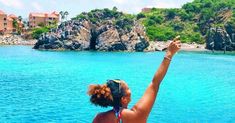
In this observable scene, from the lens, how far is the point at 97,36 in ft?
445

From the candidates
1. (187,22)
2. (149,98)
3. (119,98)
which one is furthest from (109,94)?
(187,22)

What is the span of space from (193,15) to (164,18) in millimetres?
12952

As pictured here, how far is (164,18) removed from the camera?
19475cm

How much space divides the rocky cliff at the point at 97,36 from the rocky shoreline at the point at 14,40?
4442 centimetres

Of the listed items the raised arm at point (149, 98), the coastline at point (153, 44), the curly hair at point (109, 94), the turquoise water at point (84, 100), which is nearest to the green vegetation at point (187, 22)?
the coastline at point (153, 44)

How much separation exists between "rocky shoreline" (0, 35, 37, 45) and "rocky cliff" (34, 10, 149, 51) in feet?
146

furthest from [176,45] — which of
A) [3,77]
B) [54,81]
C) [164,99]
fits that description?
[3,77]

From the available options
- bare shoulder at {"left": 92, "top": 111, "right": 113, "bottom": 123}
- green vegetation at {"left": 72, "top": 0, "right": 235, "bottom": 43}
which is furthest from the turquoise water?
green vegetation at {"left": 72, "top": 0, "right": 235, "bottom": 43}

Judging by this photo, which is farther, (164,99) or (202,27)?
(202,27)

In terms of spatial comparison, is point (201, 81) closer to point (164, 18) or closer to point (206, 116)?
point (206, 116)

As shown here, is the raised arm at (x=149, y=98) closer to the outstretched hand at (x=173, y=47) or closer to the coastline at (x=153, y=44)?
the outstretched hand at (x=173, y=47)

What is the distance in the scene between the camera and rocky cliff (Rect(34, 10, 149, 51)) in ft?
437

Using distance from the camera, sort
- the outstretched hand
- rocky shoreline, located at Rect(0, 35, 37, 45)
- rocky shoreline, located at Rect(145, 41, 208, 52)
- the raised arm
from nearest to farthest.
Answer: the raised arm < the outstretched hand < rocky shoreline, located at Rect(145, 41, 208, 52) < rocky shoreline, located at Rect(0, 35, 37, 45)

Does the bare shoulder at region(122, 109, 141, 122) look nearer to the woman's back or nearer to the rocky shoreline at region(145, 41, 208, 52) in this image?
the woman's back
